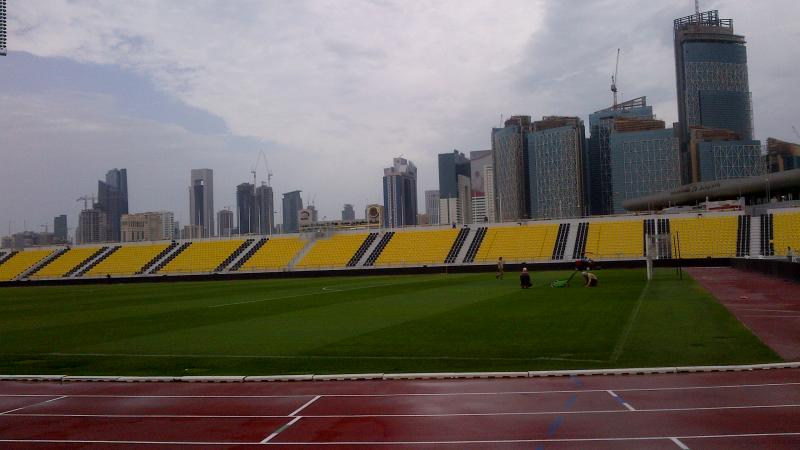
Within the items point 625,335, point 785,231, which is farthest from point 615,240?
point 625,335

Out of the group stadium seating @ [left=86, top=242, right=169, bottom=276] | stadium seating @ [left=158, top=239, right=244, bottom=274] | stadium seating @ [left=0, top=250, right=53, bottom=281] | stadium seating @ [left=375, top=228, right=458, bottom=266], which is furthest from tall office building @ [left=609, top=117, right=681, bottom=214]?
stadium seating @ [left=0, top=250, right=53, bottom=281]

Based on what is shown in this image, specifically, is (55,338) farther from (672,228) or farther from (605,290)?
(672,228)

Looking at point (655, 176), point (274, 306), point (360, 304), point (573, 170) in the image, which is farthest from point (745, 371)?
point (573, 170)

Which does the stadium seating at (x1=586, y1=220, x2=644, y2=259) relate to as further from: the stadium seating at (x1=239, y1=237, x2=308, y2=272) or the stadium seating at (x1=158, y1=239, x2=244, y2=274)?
the stadium seating at (x1=158, y1=239, x2=244, y2=274)

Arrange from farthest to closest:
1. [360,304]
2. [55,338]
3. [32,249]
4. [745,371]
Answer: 1. [32,249]
2. [360,304]
3. [55,338]
4. [745,371]

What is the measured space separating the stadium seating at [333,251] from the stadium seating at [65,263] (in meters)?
27.9

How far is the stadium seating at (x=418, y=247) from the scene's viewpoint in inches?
2662

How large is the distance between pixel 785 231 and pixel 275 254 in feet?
166

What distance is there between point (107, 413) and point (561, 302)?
18.9 metres

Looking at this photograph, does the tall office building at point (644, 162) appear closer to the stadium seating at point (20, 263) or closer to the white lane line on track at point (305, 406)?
the stadium seating at point (20, 263)

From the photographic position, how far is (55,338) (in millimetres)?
21141

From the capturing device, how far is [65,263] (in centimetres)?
7925

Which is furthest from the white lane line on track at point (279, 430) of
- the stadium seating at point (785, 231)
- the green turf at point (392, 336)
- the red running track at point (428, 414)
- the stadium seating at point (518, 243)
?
the stadium seating at point (785, 231)

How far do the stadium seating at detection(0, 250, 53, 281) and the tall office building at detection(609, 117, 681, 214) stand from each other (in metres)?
141
